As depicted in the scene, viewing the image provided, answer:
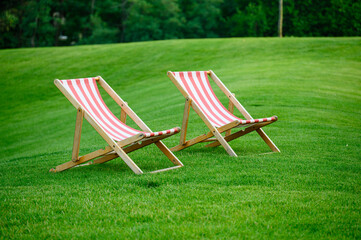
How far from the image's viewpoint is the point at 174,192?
3.93 meters

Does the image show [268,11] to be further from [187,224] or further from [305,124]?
[187,224]

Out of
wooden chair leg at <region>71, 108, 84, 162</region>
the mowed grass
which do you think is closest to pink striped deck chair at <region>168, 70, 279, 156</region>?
the mowed grass

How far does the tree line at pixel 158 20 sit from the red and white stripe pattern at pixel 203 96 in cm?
3555

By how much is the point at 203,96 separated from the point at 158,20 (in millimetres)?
39360

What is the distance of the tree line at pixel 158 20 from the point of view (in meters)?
40.6

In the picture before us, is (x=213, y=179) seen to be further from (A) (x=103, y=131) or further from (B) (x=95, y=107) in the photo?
(B) (x=95, y=107)

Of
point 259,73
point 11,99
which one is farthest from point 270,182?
point 11,99

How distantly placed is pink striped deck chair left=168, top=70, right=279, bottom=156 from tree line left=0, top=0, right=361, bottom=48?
35.6 meters

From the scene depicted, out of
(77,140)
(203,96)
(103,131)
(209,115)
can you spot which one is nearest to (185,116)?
(209,115)

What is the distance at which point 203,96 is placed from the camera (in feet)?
20.9

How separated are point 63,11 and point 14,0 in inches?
213

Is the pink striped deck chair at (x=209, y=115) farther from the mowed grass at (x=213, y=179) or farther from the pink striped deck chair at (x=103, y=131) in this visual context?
the pink striped deck chair at (x=103, y=131)

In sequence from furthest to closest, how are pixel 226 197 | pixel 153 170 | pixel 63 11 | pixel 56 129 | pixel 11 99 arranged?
pixel 63 11, pixel 11 99, pixel 56 129, pixel 153 170, pixel 226 197

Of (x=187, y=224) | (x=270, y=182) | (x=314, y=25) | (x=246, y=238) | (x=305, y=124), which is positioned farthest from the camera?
(x=314, y=25)
